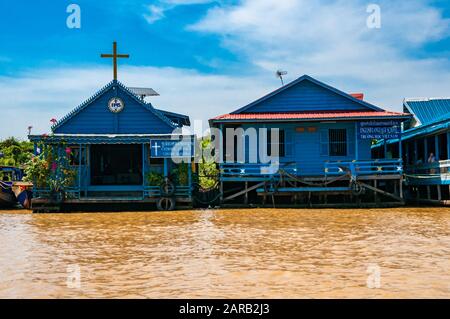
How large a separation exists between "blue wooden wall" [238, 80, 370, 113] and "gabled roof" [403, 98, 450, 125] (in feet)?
21.2

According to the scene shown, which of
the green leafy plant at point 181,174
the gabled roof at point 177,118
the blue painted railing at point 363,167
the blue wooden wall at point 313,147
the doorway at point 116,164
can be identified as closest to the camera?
the green leafy plant at point 181,174

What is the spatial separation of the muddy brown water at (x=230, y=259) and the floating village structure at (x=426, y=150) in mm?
7421

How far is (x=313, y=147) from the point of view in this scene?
80.8 feet

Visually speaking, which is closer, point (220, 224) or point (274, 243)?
point (274, 243)

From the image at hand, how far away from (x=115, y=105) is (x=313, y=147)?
9.50 m

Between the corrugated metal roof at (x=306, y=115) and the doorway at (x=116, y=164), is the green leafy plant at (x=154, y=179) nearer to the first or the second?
the doorway at (x=116, y=164)

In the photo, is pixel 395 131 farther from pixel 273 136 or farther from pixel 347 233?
pixel 347 233

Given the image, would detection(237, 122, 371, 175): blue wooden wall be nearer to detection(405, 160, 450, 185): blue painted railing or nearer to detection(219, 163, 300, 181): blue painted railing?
detection(219, 163, 300, 181): blue painted railing

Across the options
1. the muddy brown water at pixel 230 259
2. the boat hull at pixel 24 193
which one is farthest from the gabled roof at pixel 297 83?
the boat hull at pixel 24 193

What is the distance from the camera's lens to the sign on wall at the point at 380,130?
23.4 metres

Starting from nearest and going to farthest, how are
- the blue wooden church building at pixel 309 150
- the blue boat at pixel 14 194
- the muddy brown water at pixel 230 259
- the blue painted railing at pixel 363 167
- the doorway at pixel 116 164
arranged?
the muddy brown water at pixel 230 259 < the blue painted railing at pixel 363 167 < the blue wooden church building at pixel 309 150 < the doorway at pixel 116 164 < the blue boat at pixel 14 194

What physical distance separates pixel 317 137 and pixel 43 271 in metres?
18.2
